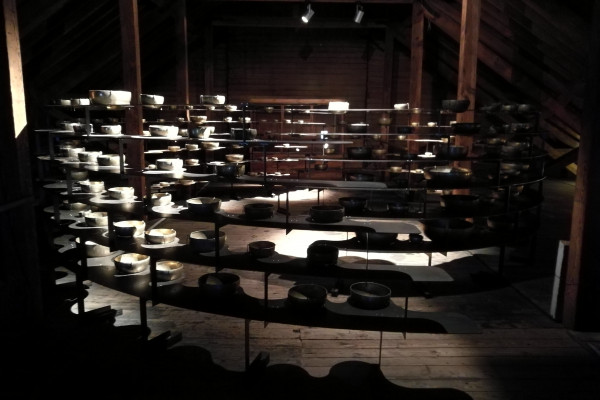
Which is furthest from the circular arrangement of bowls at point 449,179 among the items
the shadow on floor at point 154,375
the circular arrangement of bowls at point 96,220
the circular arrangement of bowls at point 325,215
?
the circular arrangement of bowls at point 96,220

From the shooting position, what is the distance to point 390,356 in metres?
3.40

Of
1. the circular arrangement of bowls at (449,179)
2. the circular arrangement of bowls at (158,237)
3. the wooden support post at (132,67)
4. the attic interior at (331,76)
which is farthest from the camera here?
the wooden support post at (132,67)

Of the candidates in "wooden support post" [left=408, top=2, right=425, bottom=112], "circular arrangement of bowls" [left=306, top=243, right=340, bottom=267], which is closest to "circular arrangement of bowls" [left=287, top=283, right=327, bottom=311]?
"circular arrangement of bowls" [left=306, top=243, right=340, bottom=267]

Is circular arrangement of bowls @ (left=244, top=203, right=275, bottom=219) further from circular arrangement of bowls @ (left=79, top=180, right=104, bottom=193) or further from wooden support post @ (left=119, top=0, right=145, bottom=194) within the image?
wooden support post @ (left=119, top=0, right=145, bottom=194)

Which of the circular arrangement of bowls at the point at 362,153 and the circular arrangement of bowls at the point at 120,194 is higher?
the circular arrangement of bowls at the point at 362,153

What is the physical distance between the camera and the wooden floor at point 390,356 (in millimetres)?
2967

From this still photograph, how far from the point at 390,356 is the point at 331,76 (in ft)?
34.6

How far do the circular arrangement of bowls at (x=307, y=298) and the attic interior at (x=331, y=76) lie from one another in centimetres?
37

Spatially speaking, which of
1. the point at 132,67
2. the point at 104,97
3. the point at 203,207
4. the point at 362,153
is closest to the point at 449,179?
the point at 362,153

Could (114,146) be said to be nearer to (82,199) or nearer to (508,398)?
(82,199)

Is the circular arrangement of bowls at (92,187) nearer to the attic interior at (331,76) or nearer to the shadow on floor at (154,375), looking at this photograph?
the attic interior at (331,76)

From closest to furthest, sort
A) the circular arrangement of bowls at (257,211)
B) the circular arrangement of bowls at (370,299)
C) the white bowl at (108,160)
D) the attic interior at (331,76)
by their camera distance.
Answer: the circular arrangement of bowls at (370,299) → the attic interior at (331,76) → the circular arrangement of bowls at (257,211) → the white bowl at (108,160)

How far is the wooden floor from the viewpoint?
9.73ft

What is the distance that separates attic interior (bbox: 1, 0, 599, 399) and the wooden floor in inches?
0.6
